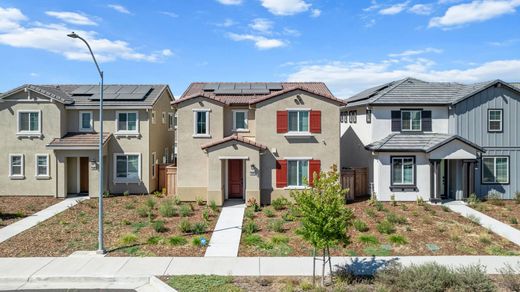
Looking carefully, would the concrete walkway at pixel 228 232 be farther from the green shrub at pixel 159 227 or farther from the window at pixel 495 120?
the window at pixel 495 120

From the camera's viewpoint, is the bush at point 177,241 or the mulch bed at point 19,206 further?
the mulch bed at point 19,206

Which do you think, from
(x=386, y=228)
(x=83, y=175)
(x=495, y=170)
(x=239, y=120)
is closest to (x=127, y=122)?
(x=83, y=175)

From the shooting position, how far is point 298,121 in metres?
22.8

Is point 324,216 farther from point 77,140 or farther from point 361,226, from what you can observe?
point 77,140

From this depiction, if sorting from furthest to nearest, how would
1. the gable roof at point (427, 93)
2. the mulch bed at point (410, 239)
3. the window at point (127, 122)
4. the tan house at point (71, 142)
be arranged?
1. the window at point (127, 122)
2. the tan house at point (71, 142)
3. the gable roof at point (427, 93)
4. the mulch bed at point (410, 239)

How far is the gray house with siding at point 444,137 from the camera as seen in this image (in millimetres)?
23141

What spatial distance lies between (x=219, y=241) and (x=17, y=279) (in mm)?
7004

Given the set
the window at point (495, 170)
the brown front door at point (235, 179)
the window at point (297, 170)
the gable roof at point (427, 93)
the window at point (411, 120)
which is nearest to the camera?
the window at point (297, 170)

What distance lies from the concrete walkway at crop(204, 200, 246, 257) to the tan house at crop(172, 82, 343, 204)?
921mm

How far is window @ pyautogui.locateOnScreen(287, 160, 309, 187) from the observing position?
74.4 feet

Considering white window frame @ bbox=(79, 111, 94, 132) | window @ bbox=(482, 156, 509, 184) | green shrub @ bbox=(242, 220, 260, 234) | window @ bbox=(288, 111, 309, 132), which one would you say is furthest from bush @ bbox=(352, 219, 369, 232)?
white window frame @ bbox=(79, 111, 94, 132)

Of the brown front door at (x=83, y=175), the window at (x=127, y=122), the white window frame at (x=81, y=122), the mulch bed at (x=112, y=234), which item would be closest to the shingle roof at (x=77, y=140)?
the white window frame at (x=81, y=122)

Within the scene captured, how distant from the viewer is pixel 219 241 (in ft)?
53.6

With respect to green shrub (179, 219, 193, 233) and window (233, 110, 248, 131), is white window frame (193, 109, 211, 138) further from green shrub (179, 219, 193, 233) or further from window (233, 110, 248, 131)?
green shrub (179, 219, 193, 233)
